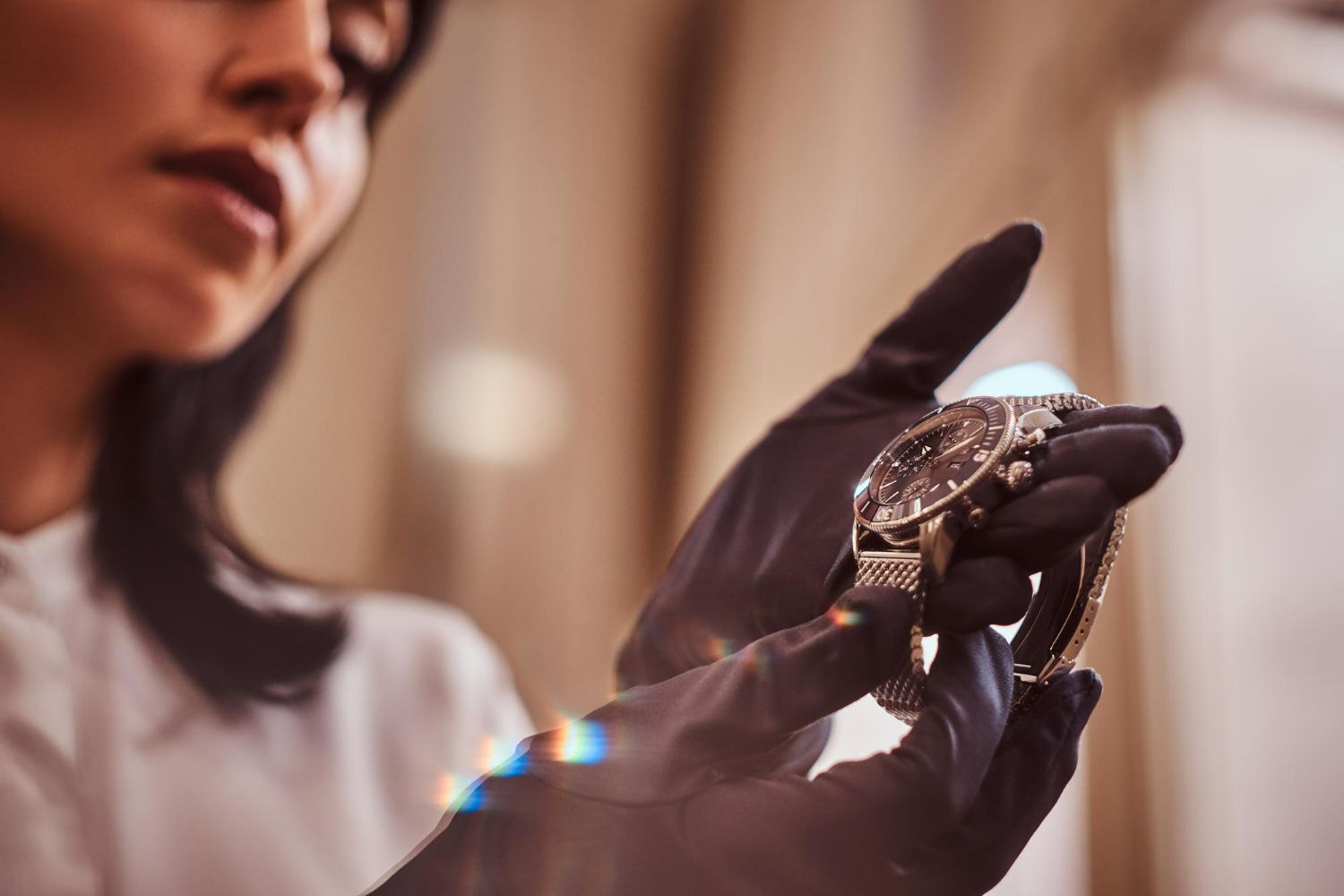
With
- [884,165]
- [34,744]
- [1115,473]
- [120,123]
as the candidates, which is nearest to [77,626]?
[34,744]

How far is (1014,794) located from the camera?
36cm

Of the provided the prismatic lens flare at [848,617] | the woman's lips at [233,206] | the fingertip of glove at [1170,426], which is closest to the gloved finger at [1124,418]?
the fingertip of glove at [1170,426]

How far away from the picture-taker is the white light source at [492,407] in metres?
1.29

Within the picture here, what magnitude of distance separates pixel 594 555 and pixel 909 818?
1.12m

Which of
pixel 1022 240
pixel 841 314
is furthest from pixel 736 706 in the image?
pixel 841 314

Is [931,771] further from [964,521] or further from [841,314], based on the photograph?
[841,314]

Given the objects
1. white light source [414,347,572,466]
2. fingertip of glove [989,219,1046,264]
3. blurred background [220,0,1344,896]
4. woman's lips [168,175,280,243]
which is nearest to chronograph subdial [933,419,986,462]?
fingertip of glove [989,219,1046,264]

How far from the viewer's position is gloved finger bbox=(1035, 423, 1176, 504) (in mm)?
304

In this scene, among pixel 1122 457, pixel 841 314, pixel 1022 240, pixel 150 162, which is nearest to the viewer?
pixel 1122 457

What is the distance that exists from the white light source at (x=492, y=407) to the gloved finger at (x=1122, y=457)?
3.49 ft

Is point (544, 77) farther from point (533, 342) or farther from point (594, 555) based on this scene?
point (594, 555)

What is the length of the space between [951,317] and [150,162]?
57 centimetres

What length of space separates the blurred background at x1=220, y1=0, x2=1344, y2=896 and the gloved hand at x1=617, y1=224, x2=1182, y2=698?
342 millimetres

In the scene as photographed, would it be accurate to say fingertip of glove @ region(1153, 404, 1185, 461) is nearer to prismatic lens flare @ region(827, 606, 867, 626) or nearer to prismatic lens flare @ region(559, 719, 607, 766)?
prismatic lens flare @ region(827, 606, 867, 626)
